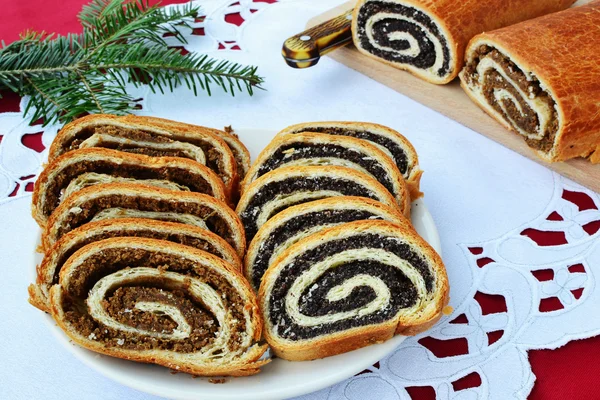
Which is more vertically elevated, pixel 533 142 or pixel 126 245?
pixel 126 245

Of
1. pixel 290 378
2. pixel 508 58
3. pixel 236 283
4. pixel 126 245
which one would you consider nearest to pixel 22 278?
pixel 126 245

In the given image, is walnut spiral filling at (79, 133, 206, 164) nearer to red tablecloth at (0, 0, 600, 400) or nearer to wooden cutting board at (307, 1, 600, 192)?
red tablecloth at (0, 0, 600, 400)

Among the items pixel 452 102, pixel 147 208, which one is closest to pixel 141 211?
pixel 147 208

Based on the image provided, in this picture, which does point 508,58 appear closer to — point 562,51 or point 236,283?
point 562,51

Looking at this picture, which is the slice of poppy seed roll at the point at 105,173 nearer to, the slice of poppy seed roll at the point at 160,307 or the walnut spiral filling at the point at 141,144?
the walnut spiral filling at the point at 141,144

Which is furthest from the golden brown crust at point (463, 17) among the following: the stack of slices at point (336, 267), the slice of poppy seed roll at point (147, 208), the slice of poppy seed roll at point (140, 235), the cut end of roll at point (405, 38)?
the slice of poppy seed roll at point (140, 235)

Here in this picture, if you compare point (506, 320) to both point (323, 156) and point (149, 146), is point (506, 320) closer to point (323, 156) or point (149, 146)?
point (323, 156)

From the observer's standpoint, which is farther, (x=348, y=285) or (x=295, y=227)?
(x=295, y=227)

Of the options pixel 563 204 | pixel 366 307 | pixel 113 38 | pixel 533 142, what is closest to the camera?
pixel 366 307
